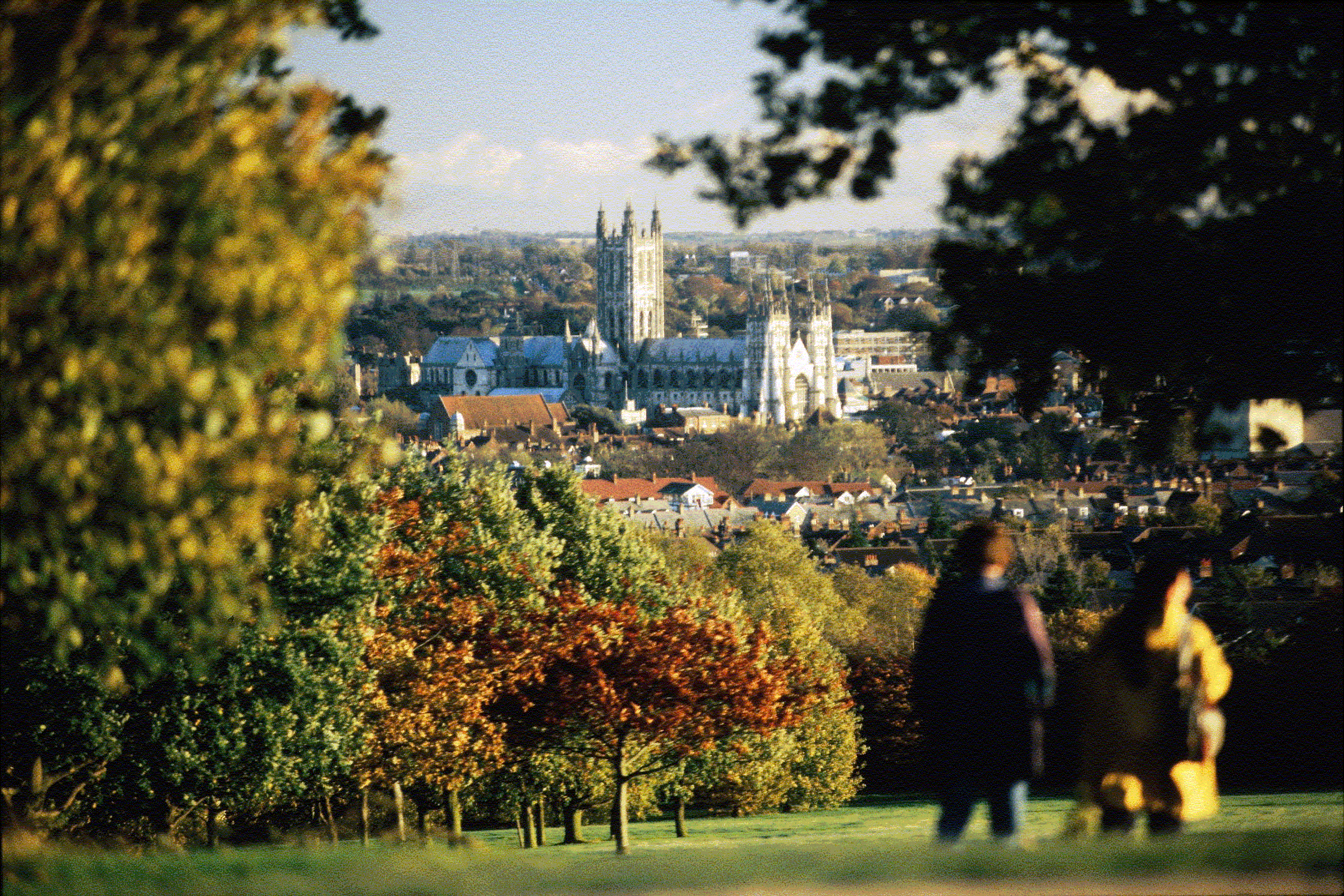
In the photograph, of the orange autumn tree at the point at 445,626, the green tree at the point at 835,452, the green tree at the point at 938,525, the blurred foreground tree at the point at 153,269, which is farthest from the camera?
the green tree at the point at 835,452

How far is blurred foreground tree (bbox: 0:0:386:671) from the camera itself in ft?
19.8

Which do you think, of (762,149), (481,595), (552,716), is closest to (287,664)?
(552,716)

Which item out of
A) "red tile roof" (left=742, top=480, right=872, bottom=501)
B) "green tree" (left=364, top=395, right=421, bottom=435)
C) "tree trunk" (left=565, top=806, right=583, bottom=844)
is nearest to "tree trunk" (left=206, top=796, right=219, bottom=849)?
"tree trunk" (left=565, top=806, right=583, bottom=844)

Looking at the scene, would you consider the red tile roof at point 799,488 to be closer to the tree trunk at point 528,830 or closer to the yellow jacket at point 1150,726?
the tree trunk at point 528,830

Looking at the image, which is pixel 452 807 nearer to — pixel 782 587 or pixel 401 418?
pixel 782 587

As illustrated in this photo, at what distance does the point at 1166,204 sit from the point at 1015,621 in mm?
3559

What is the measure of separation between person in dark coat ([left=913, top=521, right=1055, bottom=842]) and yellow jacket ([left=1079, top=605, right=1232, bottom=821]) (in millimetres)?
302

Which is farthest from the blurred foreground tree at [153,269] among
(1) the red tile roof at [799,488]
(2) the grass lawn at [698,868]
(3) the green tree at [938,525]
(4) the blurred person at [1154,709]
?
(1) the red tile roof at [799,488]

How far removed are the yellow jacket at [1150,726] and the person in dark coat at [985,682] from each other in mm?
302

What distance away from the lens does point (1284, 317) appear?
8.87m

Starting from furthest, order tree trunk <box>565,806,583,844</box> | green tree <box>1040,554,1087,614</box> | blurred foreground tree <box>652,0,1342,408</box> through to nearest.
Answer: green tree <box>1040,554,1087,614</box> < tree trunk <box>565,806,583,844</box> < blurred foreground tree <box>652,0,1342,408</box>

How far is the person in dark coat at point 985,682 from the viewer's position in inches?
257

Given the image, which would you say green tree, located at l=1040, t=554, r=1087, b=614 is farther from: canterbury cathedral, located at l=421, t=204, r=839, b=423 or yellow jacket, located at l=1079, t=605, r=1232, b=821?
canterbury cathedral, located at l=421, t=204, r=839, b=423

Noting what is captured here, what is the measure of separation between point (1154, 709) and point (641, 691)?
15608 mm
